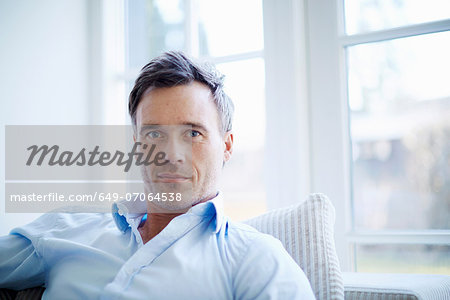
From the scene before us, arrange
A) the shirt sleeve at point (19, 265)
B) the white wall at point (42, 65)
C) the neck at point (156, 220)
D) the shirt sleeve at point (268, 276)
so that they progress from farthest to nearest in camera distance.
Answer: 1. the white wall at point (42, 65)
2. the neck at point (156, 220)
3. the shirt sleeve at point (19, 265)
4. the shirt sleeve at point (268, 276)

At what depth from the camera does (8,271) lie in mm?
1144

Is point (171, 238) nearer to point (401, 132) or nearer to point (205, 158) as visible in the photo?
point (205, 158)

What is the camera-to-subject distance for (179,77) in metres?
1.22

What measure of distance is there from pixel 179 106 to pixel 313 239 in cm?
53

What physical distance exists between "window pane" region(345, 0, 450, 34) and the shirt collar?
96 centimetres

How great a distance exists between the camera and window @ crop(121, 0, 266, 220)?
194 cm

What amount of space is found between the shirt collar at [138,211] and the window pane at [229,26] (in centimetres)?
96

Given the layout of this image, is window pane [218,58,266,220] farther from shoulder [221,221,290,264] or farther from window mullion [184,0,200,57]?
shoulder [221,221,290,264]

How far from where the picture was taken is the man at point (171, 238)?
38.1 inches

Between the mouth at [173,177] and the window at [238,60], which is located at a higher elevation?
the window at [238,60]

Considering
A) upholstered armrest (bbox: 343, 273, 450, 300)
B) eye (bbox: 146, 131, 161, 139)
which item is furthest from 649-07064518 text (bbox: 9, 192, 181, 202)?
Result: upholstered armrest (bbox: 343, 273, 450, 300)

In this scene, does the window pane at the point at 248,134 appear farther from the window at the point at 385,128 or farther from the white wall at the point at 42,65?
the white wall at the point at 42,65

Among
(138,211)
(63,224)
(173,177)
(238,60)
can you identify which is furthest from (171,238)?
(238,60)

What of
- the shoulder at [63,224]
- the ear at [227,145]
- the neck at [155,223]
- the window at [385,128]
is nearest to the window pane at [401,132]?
the window at [385,128]
